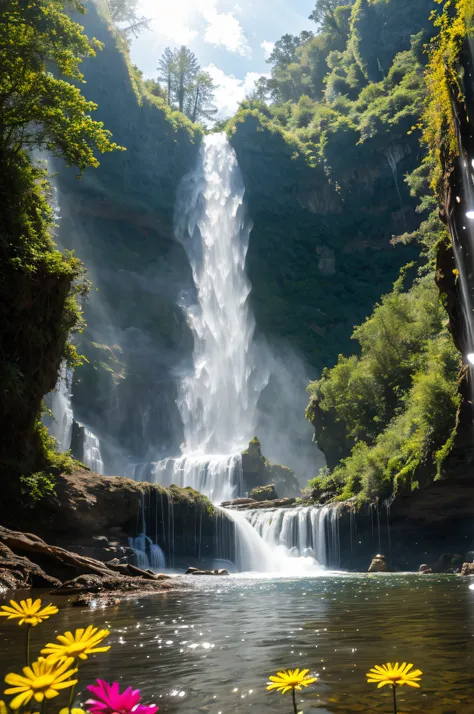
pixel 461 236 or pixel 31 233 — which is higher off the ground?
pixel 31 233

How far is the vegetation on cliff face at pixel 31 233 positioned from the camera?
14.3 m

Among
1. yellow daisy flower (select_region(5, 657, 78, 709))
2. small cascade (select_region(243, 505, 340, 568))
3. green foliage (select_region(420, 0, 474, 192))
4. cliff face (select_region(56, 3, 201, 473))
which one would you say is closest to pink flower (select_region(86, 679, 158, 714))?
yellow daisy flower (select_region(5, 657, 78, 709))

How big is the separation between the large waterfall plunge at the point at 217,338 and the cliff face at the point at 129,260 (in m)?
1.53

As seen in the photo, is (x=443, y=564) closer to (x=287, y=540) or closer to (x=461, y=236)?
(x=287, y=540)

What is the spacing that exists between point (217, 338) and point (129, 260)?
43.0ft

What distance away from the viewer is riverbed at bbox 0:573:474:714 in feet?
10.6

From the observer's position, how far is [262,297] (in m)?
53.5

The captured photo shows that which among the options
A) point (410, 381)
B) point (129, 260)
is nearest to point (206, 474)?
point (410, 381)

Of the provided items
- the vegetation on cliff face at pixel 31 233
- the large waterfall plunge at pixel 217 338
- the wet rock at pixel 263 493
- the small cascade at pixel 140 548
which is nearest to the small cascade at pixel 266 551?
the small cascade at pixel 140 548

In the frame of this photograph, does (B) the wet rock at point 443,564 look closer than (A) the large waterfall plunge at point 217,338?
Yes

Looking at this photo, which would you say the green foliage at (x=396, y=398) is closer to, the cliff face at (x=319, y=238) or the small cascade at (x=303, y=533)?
the small cascade at (x=303, y=533)

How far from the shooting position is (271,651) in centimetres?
459

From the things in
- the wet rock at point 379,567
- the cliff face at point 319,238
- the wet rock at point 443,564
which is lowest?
the wet rock at point 379,567

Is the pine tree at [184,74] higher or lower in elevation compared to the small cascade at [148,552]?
higher
